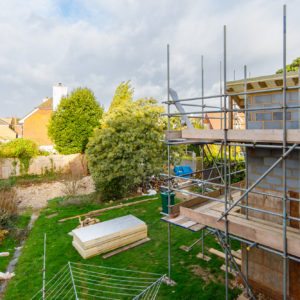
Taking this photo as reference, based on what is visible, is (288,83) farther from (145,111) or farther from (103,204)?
(145,111)

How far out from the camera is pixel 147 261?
7.93 m

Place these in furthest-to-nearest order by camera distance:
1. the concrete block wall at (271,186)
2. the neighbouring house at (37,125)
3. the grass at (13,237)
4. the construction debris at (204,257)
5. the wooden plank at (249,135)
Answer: the neighbouring house at (37,125), the grass at (13,237), the construction debris at (204,257), the concrete block wall at (271,186), the wooden plank at (249,135)

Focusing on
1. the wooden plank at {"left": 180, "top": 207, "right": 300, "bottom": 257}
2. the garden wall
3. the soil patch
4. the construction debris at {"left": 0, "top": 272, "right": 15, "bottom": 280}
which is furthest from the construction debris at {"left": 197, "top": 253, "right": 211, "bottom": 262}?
the garden wall

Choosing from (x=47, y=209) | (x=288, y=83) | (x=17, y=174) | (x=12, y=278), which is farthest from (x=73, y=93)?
(x=288, y=83)

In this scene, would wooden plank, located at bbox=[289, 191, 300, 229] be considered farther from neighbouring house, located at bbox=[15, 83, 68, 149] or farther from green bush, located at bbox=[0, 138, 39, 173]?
neighbouring house, located at bbox=[15, 83, 68, 149]

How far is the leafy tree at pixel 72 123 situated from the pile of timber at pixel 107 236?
15.8 meters

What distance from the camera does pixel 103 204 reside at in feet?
46.2

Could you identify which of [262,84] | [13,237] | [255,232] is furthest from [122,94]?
[255,232]

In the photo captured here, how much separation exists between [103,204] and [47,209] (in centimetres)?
301

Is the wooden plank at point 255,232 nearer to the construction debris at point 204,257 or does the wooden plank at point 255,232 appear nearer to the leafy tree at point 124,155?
the construction debris at point 204,257

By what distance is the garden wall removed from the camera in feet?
68.5

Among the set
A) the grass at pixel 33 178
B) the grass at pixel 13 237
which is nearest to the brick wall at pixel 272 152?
the grass at pixel 13 237

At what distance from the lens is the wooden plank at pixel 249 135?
4168mm

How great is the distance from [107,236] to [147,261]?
5.35ft
